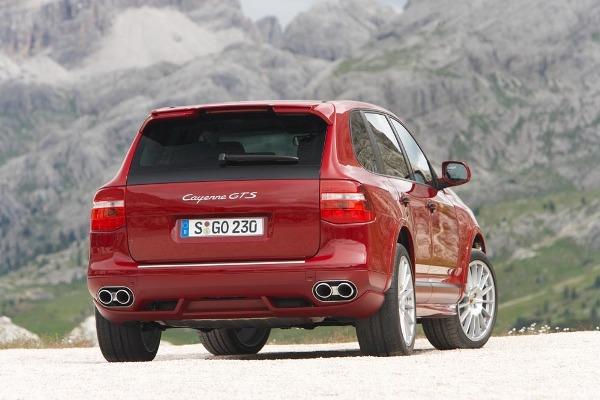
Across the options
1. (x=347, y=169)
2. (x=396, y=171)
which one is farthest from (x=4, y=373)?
(x=396, y=171)

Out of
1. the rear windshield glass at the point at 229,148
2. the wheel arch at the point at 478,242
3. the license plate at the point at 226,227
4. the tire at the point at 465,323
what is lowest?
the tire at the point at 465,323

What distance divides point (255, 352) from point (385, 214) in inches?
171

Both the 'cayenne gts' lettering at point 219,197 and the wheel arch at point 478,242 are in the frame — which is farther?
the wheel arch at point 478,242

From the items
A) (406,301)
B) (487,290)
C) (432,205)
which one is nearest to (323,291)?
(406,301)

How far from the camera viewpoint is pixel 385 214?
898 centimetres

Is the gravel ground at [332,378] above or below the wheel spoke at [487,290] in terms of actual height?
above

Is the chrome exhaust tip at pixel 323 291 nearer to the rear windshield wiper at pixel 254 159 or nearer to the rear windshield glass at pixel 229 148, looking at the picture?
the rear windshield glass at pixel 229 148

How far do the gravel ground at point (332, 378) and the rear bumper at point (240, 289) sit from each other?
41 cm

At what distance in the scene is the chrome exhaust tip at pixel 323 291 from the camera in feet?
28.2

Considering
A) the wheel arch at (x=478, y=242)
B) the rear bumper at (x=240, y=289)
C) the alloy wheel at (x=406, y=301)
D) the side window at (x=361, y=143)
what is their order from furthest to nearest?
the wheel arch at (x=478, y=242) → the alloy wheel at (x=406, y=301) → the side window at (x=361, y=143) → the rear bumper at (x=240, y=289)

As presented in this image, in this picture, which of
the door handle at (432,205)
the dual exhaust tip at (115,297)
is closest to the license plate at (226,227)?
the dual exhaust tip at (115,297)

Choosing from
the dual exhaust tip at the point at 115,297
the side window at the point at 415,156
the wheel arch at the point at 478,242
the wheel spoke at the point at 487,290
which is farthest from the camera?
the wheel arch at the point at 478,242

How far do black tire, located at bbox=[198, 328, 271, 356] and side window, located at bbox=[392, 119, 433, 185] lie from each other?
2406mm

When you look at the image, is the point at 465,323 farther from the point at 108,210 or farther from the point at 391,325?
the point at 108,210
